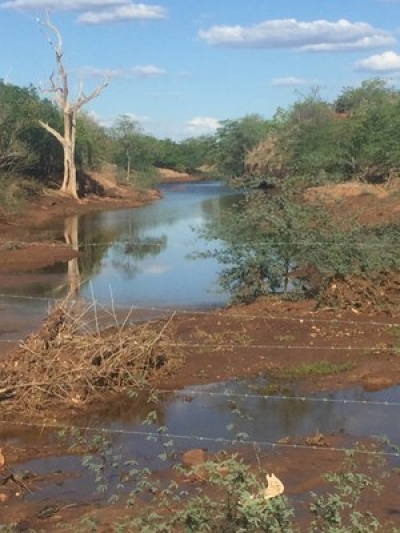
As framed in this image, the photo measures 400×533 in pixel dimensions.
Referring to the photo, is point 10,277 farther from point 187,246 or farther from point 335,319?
point 335,319

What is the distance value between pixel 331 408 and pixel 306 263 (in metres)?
5.00

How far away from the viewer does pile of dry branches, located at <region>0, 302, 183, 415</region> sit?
9.59 meters

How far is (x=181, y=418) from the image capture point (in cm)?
950

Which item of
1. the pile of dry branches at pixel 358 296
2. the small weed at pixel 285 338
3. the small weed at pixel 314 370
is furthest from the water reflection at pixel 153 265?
the small weed at pixel 314 370

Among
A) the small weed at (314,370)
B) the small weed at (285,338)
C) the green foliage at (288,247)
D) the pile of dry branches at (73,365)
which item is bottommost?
the small weed at (314,370)

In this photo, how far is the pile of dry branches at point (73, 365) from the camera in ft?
31.5

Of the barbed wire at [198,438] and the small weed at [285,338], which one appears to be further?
the small weed at [285,338]

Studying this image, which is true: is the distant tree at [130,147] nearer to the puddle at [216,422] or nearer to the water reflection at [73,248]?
the water reflection at [73,248]

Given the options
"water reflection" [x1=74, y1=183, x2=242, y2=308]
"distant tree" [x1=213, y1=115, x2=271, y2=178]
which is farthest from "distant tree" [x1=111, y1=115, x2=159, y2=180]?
"water reflection" [x1=74, y1=183, x2=242, y2=308]

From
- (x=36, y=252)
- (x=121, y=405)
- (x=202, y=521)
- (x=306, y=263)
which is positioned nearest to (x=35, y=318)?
(x=306, y=263)

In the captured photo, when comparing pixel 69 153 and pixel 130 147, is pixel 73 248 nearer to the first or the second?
pixel 69 153

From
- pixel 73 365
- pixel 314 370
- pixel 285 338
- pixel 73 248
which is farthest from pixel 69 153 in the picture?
pixel 73 365

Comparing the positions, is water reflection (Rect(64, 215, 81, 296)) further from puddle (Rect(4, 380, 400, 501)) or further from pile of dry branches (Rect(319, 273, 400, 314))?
pile of dry branches (Rect(319, 273, 400, 314))

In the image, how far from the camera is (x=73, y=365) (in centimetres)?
980
